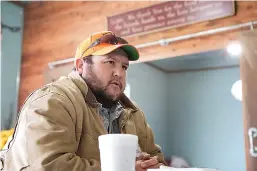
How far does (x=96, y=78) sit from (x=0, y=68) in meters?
2.28

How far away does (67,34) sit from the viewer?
11.2 feet

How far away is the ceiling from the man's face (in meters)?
2.73

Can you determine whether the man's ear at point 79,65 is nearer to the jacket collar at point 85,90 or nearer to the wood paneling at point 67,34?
the jacket collar at point 85,90

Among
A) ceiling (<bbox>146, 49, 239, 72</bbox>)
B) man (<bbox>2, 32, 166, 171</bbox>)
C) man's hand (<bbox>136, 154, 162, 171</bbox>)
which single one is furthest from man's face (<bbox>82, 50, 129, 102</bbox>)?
ceiling (<bbox>146, 49, 239, 72</bbox>)

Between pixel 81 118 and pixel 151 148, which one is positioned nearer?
pixel 81 118

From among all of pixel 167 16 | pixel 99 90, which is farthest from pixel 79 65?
pixel 167 16

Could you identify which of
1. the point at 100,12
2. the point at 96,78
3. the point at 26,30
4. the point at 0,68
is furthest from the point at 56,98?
the point at 26,30

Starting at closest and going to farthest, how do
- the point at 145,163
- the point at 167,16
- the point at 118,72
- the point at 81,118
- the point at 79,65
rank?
the point at 145,163, the point at 81,118, the point at 118,72, the point at 79,65, the point at 167,16

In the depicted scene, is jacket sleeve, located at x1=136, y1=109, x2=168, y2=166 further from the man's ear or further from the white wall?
the white wall

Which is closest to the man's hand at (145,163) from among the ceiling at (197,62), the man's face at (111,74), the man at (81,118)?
the man at (81,118)

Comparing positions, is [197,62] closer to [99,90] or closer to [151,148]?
[151,148]

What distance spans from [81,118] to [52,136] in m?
0.19

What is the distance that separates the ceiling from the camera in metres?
4.13

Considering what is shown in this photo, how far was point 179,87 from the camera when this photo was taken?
4.73m
